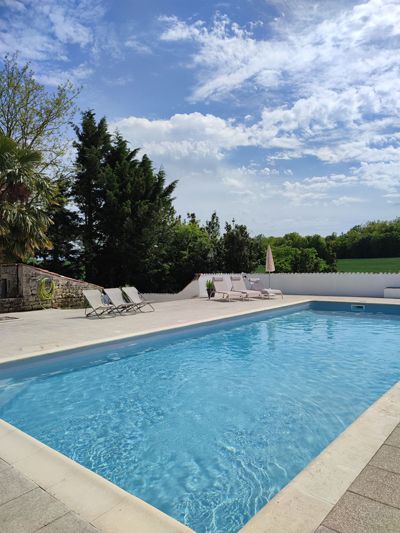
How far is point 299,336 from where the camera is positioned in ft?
32.3

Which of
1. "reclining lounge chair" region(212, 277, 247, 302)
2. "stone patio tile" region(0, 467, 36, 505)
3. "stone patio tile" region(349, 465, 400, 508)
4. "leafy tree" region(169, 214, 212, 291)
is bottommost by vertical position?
"stone patio tile" region(349, 465, 400, 508)

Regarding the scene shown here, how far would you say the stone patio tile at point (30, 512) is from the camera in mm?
2242

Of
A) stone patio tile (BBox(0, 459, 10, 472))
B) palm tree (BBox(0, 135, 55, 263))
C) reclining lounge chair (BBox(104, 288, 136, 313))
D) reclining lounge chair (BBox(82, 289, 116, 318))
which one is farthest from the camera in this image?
reclining lounge chair (BBox(104, 288, 136, 313))

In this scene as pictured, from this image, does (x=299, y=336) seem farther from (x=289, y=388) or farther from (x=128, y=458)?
(x=128, y=458)

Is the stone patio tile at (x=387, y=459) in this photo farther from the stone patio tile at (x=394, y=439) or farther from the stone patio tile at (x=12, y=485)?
the stone patio tile at (x=12, y=485)

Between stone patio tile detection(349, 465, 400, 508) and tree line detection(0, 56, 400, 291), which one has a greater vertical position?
tree line detection(0, 56, 400, 291)

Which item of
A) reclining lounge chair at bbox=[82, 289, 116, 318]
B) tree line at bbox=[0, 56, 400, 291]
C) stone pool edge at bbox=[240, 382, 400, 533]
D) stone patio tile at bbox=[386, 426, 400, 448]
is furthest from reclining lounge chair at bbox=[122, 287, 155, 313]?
stone patio tile at bbox=[386, 426, 400, 448]

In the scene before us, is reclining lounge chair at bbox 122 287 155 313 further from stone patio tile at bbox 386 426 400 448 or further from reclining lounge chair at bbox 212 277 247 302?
stone patio tile at bbox 386 426 400 448

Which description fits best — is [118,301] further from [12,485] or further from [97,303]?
[12,485]

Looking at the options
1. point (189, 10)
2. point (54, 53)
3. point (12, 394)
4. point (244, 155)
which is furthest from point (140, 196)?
point (12, 394)

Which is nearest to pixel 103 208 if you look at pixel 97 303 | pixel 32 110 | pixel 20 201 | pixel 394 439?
pixel 32 110

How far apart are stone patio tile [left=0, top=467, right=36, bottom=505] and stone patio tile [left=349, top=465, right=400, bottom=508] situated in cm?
213

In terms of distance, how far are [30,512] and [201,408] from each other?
3.08 m

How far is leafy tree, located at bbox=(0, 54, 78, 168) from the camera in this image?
17.5m
